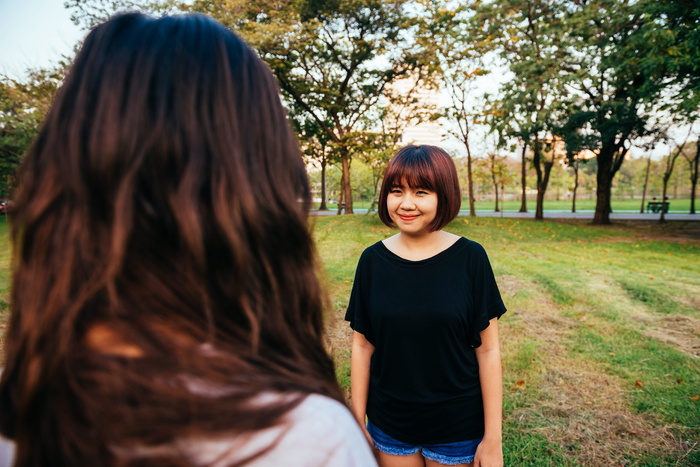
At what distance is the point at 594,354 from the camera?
462 centimetres

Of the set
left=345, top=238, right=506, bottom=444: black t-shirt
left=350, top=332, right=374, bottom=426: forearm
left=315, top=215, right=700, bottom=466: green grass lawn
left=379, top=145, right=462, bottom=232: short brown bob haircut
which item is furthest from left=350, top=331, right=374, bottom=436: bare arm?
left=379, top=145, right=462, bottom=232: short brown bob haircut

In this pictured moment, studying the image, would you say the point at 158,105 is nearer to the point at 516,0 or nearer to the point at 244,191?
the point at 244,191

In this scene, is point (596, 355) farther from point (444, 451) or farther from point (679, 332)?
point (444, 451)

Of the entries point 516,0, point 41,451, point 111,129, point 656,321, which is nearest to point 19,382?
point 41,451

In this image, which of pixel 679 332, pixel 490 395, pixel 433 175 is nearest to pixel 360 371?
pixel 490 395

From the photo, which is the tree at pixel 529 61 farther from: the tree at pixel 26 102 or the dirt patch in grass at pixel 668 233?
the tree at pixel 26 102

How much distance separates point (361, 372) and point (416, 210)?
0.89 m

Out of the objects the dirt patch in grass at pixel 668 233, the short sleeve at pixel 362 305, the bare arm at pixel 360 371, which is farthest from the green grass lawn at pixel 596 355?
the dirt patch in grass at pixel 668 233

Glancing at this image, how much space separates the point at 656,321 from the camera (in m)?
5.61

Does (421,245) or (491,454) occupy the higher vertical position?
(421,245)

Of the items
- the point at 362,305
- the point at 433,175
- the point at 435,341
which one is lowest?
the point at 435,341

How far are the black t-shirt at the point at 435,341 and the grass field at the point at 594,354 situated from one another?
0.38 m

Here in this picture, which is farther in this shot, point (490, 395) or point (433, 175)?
point (433, 175)

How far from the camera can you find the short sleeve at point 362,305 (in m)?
1.97
